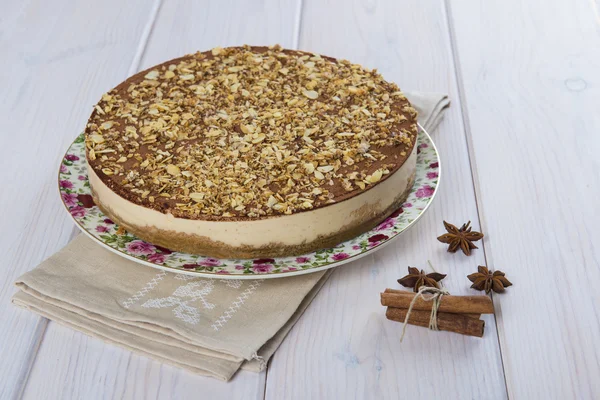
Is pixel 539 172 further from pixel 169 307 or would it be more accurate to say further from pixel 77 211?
pixel 77 211

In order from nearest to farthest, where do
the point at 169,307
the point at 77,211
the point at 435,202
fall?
1. the point at 169,307
2. the point at 77,211
3. the point at 435,202

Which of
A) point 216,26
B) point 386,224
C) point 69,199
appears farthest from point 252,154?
point 216,26

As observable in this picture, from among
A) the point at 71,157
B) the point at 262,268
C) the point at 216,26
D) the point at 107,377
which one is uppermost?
the point at 216,26

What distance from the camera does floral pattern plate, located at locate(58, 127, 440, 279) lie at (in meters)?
1.62

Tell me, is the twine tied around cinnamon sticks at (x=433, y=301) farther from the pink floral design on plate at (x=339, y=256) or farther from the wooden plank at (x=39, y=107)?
the wooden plank at (x=39, y=107)

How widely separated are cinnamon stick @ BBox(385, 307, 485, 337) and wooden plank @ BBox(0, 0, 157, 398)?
727 millimetres

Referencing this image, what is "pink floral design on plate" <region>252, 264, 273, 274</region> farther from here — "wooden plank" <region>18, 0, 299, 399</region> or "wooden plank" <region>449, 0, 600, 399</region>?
"wooden plank" <region>449, 0, 600, 399</region>

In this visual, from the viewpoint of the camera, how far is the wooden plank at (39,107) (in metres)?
1.66

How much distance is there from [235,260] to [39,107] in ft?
3.53

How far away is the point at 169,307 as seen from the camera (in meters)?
1.59

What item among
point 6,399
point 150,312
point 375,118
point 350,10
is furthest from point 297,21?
point 6,399

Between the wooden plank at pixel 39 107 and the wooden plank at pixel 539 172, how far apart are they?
1001 millimetres

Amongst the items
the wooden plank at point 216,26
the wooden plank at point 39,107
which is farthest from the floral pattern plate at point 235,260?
the wooden plank at point 216,26

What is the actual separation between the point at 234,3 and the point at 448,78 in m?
0.92
